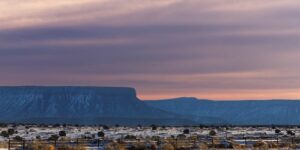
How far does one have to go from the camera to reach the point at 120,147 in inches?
2692

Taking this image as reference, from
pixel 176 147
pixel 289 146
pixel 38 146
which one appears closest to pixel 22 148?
pixel 38 146

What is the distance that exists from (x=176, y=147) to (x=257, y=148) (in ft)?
23.8

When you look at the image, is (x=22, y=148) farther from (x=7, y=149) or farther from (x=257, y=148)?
(x=257, y=148)

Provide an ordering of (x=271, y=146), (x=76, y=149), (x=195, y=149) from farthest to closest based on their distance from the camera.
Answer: (x=271, y=146), (x=195, y=149), (x=76, y=149)

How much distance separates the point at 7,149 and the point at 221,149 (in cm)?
1797

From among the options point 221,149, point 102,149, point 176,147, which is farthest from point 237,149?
point 102,149

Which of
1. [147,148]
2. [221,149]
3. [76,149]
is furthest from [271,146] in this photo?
[76,149]

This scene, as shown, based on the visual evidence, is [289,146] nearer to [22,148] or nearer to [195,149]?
[195,149]

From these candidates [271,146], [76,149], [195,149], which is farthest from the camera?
[271,146]

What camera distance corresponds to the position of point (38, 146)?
69188 millimetres

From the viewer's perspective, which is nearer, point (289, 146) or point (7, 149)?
point (7, 149)

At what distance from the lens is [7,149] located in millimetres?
65125

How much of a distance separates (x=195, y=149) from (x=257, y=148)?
216 inches

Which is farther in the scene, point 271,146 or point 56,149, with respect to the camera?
point 271,146
